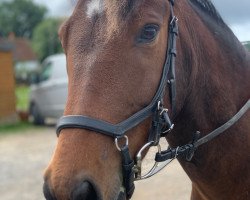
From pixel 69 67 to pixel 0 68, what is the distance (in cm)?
1422

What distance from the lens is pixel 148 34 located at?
6.76 ft

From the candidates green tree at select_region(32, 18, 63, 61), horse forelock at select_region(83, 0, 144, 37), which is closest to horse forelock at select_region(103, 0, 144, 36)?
horse forelock at select_region(83, 0, 144, 37)

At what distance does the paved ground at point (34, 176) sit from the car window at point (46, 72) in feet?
7.38

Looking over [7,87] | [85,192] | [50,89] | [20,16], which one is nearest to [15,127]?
[7,87]

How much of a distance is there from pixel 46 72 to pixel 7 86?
292cm

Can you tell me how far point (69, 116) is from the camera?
190cm

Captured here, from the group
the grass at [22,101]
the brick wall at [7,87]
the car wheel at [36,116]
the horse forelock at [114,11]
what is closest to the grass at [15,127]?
the car wheel at [36,116]

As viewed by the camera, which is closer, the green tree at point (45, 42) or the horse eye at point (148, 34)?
the horse eye at point (148, 34)

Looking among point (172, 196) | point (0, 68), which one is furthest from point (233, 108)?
point (0, 68)

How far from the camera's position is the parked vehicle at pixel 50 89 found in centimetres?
1284

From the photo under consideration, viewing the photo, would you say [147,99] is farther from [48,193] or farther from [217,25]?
[217,25]

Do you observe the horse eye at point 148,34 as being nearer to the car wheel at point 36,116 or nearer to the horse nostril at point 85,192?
the horse nostril at point 85,192

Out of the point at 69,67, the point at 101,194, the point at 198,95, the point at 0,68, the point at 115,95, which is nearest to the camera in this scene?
the point at 101,194

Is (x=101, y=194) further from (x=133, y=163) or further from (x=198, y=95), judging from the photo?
(x=198, y=95)
